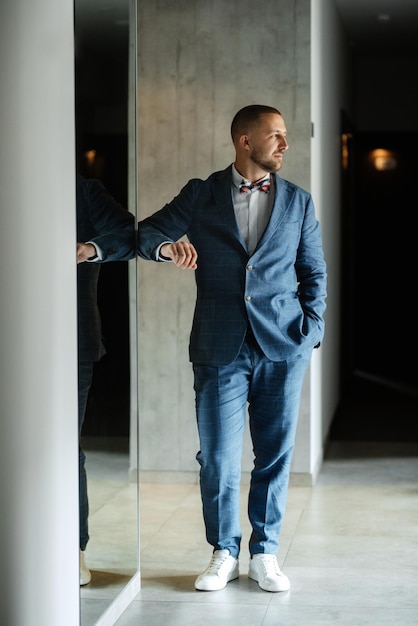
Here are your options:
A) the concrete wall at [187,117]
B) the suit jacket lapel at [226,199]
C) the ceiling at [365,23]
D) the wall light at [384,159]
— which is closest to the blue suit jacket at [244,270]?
the suit jacket lapel at [226,199]

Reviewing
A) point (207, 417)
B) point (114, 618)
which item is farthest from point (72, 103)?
point (114, 618)

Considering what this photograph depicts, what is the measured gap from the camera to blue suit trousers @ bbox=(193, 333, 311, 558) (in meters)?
3.36

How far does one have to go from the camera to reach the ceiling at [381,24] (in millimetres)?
6797

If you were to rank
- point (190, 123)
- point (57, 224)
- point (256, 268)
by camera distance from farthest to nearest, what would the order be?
point (190, 123) → point (256, 268) → point (57, 224)

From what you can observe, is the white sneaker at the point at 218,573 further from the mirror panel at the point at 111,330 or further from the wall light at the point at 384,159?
the wall light at the point at 384,159

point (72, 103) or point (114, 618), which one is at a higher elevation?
point (72, 103)

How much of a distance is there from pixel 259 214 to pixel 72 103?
101 cm

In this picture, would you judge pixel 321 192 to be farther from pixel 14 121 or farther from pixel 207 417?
pixel 14 121

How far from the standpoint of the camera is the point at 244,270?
3344 mm

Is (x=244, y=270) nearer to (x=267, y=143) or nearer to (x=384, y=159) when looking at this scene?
(x=267, y=143)

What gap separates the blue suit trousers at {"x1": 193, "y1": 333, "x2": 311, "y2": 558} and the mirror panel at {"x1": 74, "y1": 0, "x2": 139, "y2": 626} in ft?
0.95

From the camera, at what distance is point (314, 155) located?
5.14 m

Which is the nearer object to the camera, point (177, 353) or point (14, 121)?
point (14, 121)

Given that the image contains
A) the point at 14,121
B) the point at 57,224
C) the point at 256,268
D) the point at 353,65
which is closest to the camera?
the point at 14,121
